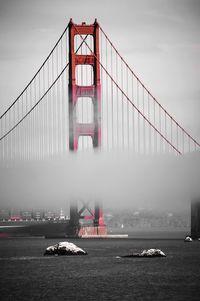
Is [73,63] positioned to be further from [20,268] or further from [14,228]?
[14,228]

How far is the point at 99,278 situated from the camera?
172 ft

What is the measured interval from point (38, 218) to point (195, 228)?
294ft

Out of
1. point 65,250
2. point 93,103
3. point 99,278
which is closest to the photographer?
point 99,278

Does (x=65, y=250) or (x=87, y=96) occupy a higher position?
(x=87, y=96)

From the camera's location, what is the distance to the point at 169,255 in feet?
244

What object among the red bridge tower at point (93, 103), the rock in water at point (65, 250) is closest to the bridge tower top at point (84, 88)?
the red bridge tower at point (93, 103)

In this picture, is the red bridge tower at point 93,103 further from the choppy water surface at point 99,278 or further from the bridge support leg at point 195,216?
the choppy water surface at point 99,278

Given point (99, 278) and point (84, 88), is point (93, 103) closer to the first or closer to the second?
point (84, 88)

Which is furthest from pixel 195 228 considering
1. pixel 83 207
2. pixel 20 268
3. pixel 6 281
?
pixel 6 281

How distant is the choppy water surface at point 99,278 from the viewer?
145 ft

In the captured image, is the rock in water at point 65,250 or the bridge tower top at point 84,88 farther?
the bridge tower top at point 84,88

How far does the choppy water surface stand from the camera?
4425 centimetres

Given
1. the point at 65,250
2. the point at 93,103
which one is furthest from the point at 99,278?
the point at 93,103

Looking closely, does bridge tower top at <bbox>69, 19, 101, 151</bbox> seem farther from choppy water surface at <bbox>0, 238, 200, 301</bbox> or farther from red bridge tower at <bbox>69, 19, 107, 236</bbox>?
choppy water surface at <bbox>0, 238, 200, 301</bbox>
